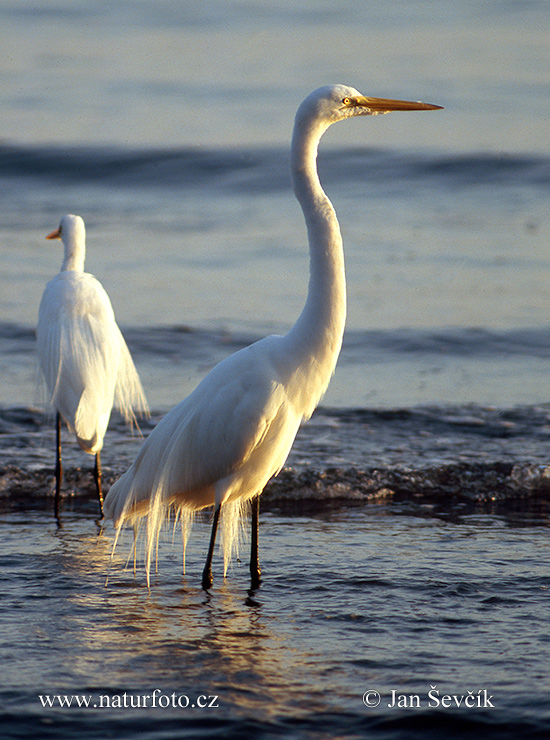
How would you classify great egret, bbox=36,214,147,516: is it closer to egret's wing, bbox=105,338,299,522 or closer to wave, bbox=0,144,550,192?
egret's wing, bbox=105,338,299,522

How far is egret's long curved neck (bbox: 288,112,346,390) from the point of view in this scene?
379 centimetres

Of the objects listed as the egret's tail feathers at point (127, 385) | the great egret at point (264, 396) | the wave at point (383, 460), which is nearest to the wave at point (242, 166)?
the wave at point (383, 460)

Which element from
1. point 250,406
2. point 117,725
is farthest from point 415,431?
point 117,725

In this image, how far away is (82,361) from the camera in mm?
5758

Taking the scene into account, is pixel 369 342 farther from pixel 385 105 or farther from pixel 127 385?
pixel 385 105

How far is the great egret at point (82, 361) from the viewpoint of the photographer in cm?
561

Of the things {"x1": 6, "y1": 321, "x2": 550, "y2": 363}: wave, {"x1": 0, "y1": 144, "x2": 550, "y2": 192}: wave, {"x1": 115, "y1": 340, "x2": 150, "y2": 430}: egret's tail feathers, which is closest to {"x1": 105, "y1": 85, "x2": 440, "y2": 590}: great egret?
{"x1": 115, "y1": 340, "x2": 150, "y2": 430}: egret's tail feathers

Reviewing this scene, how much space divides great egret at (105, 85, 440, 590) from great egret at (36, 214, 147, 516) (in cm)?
147

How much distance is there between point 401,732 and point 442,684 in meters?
0.31

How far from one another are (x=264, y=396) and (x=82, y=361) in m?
2.27

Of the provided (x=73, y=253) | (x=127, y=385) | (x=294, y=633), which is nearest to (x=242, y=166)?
(x=73, y=253)

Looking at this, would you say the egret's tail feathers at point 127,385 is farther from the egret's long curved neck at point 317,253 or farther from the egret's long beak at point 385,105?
the egret's long beak at point 385,105

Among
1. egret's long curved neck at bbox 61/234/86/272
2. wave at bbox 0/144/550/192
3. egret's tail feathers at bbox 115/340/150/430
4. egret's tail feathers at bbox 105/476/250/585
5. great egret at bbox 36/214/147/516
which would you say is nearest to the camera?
egret's tail feathers at bbox 105/476/250/585

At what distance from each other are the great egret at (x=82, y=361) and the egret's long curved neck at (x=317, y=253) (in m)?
2.13
